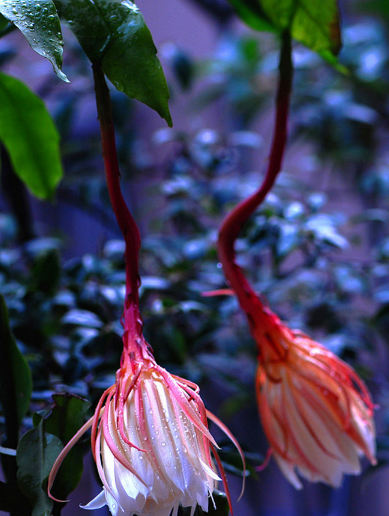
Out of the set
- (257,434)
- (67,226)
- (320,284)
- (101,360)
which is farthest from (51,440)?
(67,226)

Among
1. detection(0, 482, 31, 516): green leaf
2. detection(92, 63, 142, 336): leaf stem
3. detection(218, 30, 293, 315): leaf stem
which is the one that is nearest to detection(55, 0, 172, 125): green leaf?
detection(92, 63, 142, 336): leaf stem

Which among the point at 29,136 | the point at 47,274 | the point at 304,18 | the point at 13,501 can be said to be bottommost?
the point at 13,501

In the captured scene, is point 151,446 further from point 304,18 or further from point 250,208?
point 304,18

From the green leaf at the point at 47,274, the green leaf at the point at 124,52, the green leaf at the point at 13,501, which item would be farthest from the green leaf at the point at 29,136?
the green leaf at the point at 13,501

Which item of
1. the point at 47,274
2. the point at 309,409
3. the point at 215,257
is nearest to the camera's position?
the point at 309,409

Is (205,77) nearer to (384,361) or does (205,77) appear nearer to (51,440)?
(384,361)

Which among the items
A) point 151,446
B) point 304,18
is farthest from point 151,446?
point 304,18
